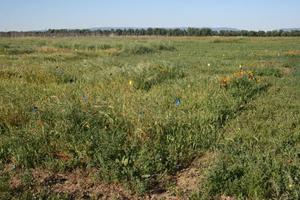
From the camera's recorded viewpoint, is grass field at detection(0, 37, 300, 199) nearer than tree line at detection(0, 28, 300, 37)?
Yes

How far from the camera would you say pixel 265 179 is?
4.42m

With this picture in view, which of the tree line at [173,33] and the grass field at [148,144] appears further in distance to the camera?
the tree line at [173,33]

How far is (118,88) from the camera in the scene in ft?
29.0

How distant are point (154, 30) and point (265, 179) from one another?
11883 cm

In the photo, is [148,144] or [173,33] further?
[173,33]

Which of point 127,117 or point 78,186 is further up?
point 127,117

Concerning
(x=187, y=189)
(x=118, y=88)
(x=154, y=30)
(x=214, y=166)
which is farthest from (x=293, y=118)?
(x=154, y=30)

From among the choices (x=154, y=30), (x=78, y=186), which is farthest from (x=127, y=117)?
(x=154, y=30)

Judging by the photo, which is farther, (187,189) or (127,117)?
(127,117)

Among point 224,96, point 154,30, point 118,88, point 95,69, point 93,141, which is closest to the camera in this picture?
point 93,141

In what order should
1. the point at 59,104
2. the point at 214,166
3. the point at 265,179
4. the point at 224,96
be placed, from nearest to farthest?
the point at 265,179 < the point at 214,166 < the point at 59,104 < the point at 224,96

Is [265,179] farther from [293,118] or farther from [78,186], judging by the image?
[293,118]

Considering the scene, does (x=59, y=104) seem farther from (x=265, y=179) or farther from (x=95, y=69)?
(x=95, y=69)

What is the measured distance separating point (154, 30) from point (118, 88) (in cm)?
11431
